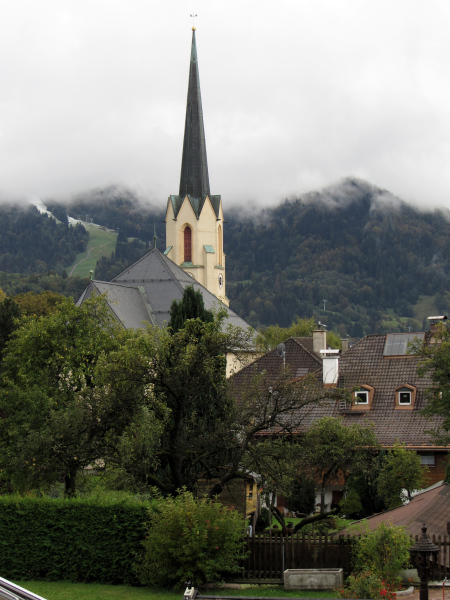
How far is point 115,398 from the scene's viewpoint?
73.6ft

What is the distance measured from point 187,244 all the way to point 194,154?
8515mm

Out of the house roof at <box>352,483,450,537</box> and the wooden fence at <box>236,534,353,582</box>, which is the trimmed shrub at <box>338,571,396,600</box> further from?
the wooden fence at <box>236,534,353,582</box>

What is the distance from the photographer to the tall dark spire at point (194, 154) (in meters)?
79.8

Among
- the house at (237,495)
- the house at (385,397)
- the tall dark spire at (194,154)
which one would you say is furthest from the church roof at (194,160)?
the house at (237,495)

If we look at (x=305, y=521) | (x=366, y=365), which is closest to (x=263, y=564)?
(x=305, y=521)

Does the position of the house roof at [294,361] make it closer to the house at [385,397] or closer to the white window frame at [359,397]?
the house at [385,397]

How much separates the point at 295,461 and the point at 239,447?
1531mm

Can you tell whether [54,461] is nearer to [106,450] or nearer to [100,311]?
[106,450]

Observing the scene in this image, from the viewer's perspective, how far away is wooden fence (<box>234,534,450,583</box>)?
19.6 meters

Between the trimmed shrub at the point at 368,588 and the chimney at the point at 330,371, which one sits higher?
the chimney at the point at 330,371

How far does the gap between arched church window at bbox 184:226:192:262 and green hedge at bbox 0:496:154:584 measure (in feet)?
196

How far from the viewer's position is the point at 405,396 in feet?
116

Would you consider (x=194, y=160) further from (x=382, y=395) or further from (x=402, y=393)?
(x=402, y=393)

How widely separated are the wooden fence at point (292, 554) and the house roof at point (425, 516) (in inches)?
20.7
